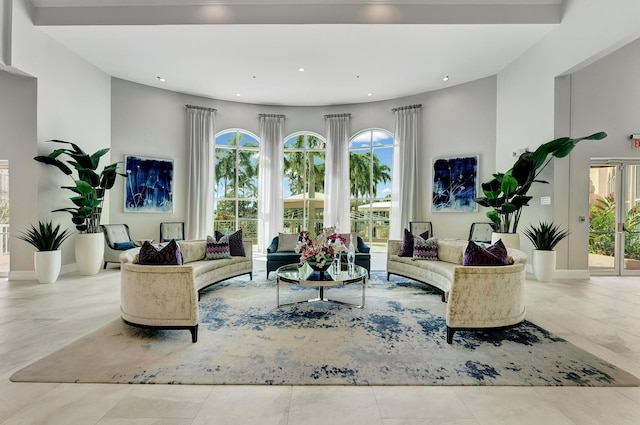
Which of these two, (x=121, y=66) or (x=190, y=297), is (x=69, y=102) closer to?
(x=121, y=66)

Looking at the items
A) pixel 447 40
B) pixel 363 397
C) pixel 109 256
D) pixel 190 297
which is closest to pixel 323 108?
pixel 447 40

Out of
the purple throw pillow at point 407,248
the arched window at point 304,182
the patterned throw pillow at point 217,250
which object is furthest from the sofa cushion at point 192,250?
the arched window at point 304,182

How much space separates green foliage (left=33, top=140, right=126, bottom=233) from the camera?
218 inches

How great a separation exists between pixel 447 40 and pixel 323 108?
4073mm

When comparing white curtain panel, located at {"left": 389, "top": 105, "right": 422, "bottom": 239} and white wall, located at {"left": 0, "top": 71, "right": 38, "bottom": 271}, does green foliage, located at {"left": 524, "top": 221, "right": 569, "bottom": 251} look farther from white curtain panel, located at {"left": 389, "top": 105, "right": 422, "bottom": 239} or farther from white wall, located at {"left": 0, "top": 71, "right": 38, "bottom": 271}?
white wall, located at {"left": 0, "top": 71, "right": 38, "bottom": 271}

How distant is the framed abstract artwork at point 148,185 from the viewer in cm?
743

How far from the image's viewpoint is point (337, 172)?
8.79 m

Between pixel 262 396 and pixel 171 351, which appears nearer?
pixel 262 396

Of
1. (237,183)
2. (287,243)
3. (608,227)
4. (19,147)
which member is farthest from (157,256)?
(608,227)

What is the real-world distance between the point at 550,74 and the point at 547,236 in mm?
2966

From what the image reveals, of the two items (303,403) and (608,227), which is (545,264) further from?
(303,403)

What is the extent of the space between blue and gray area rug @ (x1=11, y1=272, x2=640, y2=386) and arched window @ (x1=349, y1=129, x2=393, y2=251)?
4927mm

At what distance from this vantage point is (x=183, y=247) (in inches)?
201

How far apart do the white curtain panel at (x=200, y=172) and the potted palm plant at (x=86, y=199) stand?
2.14 meters
